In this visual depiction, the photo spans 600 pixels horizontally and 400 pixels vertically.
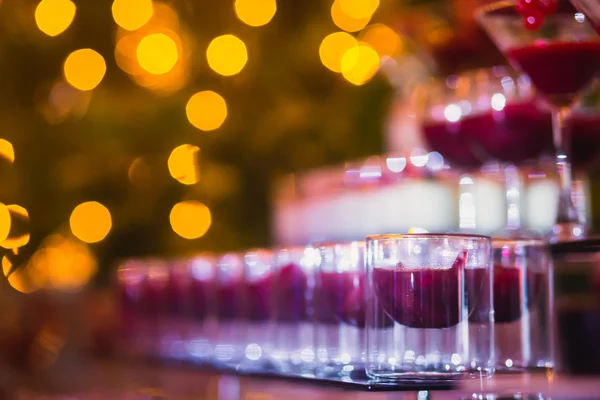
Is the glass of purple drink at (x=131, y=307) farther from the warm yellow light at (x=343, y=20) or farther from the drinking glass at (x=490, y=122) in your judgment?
the warm yellow light at (x=343, y=20)

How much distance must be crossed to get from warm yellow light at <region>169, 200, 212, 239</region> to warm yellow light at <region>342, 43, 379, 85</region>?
0.66 metres

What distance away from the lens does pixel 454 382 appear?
97 cm

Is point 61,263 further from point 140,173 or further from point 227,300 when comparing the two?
point 227,300

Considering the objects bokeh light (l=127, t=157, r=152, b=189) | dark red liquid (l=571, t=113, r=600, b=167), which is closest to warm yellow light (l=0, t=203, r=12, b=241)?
bokeh light (l=127, t=157, r=152, b=189)

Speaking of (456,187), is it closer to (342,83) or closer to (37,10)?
(342,83)

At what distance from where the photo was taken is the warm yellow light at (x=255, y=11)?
3.11 m

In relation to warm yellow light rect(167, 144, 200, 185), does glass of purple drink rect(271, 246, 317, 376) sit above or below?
below

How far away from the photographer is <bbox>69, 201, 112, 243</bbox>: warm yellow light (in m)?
3.10

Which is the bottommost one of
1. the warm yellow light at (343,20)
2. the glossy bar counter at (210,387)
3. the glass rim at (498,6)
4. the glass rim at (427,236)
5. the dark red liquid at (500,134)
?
the glossy bar counter at (210,387)

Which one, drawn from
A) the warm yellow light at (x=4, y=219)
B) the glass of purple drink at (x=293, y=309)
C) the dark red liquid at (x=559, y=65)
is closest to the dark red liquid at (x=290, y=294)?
the glass of purple drink at (x=293, y=309)

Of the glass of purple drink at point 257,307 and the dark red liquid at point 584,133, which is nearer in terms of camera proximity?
the dark red liquid at point 584,133

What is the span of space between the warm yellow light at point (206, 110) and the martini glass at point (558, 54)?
1973mm

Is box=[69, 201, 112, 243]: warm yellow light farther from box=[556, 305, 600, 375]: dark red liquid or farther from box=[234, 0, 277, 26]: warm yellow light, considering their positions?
box=[556, 305, 600, 375]: dark red liquid

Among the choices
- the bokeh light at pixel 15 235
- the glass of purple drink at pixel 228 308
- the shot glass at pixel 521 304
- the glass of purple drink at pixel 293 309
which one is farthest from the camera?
the bokeh light at pixel 15 235
